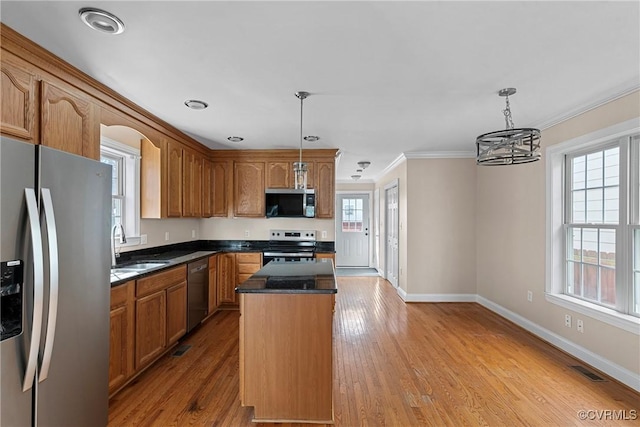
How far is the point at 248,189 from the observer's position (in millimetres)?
4938

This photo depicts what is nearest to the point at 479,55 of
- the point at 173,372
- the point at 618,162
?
the point at 618,162

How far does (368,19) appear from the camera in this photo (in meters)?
1.69

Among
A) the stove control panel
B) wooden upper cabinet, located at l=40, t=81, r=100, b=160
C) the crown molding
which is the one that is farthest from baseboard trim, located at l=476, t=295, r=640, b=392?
wooden upper cabinet, located at l=40, t=81, r=100, b=160

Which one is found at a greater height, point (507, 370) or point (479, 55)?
point (479, 55)

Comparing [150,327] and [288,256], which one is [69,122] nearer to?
[150,327]

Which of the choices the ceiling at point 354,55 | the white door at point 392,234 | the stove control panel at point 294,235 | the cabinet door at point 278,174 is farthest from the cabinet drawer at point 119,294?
the white door at point 392,234

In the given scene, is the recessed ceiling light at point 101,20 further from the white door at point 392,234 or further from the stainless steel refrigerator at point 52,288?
the white door at point 392,234

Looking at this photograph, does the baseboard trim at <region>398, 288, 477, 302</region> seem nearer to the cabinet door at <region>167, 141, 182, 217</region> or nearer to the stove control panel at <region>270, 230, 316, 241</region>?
the stove control panel at <region>270, 230, 316, 241</region>

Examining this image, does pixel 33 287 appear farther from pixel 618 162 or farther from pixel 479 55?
pixel 618 162

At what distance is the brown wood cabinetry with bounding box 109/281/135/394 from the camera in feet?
7.66

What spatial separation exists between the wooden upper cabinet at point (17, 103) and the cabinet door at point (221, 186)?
9.79ft

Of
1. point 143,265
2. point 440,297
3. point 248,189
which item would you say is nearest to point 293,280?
point 143,265

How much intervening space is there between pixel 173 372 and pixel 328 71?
2.81 metres

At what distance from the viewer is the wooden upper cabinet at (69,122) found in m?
2.05
